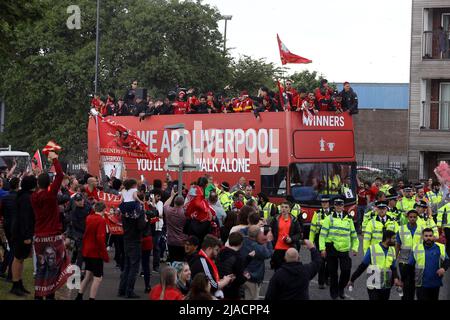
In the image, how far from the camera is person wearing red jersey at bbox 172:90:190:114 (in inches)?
1270

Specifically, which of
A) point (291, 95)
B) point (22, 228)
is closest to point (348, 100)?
point (291, 95)

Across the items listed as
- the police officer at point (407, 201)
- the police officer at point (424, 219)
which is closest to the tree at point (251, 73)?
the police officer at point (407, 201)

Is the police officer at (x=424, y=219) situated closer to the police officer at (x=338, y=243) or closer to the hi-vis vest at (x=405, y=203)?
the police officer at (x=338, y=243)

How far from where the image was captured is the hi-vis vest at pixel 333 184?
28.6 meters

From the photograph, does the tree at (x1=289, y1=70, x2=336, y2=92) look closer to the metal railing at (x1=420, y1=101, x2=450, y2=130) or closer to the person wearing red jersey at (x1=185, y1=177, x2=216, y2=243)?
the metal railing at (x1=420, y1=101, x2=450, y2=130)

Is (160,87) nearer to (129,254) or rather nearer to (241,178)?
(241,178)

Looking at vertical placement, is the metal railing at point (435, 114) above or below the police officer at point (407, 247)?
above

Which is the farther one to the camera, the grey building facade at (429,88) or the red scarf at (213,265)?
the grey building facade at (429,88)

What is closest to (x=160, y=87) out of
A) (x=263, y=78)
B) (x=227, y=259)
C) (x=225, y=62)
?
(x=225, y=62)

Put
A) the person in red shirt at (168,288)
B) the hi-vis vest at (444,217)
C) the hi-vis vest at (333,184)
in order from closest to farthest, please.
Result: the person in red shirt at (168,288) < the hi-vis vest at (444,217) < the hi-vis vest at (333,184)

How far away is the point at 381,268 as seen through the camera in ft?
50.8

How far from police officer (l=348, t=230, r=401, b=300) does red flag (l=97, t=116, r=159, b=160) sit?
8.57m

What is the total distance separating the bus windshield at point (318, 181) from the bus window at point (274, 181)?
0.91ft

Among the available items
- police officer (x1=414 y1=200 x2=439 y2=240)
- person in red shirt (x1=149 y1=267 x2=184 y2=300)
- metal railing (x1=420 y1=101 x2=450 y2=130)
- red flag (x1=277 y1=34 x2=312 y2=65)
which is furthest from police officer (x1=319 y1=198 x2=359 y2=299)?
metal railing (x1=420 y1=101 x2=450 y2=130)
